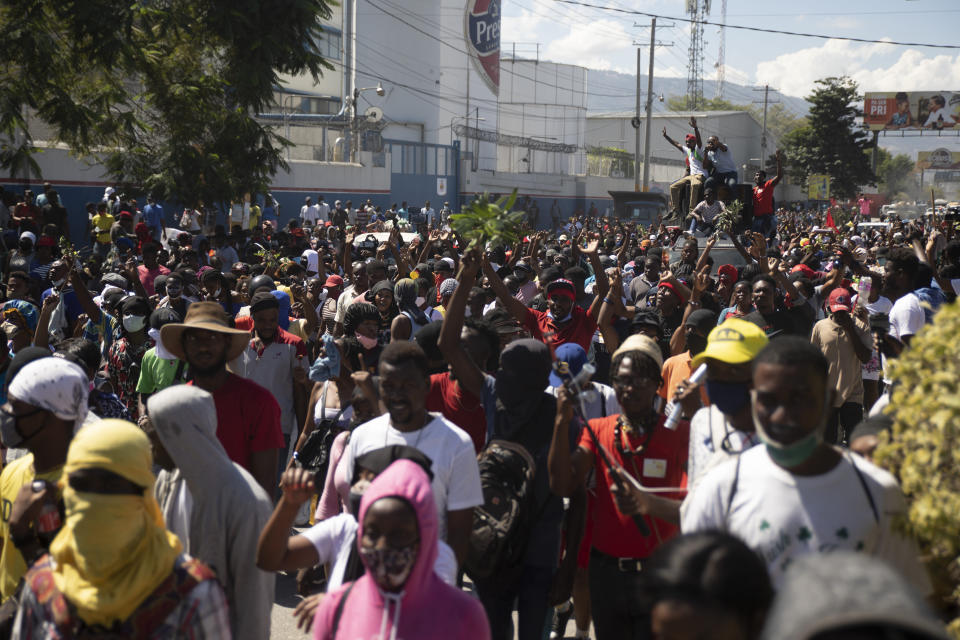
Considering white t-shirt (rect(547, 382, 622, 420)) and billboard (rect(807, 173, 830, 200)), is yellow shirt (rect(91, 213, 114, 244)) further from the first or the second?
billboard (rect(807, 173, 830, 200))

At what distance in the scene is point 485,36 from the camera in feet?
197

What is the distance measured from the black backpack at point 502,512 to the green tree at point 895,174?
113702mm

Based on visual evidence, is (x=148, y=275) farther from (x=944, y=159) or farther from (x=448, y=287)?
(x=944, y=159)

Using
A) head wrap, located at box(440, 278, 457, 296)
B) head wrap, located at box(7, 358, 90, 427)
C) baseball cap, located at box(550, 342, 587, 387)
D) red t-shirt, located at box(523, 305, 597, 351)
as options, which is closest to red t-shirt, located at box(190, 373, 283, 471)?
head wrap, located at box(7, 358, 90, 427)

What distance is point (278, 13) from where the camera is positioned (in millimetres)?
17547

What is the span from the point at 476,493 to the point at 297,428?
317 cm

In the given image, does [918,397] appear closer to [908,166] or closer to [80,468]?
[80,468]

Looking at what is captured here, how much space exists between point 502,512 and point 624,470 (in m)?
0.55

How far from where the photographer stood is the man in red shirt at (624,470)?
4141 mm

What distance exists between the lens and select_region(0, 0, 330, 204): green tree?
15.0 meters

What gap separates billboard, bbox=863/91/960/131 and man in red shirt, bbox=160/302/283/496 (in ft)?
251

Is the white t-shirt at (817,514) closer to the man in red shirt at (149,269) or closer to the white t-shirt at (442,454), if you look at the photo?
the white t-shirt at (442,454)

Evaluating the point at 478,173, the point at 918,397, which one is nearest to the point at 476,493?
the point at 918,397

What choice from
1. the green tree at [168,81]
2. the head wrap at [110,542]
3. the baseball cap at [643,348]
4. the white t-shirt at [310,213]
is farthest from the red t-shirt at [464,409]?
the white t-shirt at [310,213]
